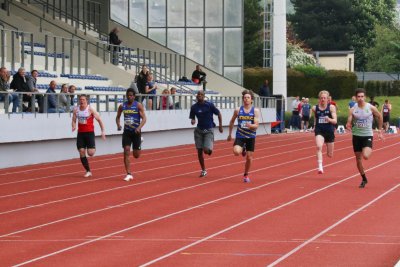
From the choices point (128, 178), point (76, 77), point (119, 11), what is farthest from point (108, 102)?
point (119, 11)

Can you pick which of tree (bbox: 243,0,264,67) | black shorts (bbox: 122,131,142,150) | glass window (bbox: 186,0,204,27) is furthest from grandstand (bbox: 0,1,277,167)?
tree (bbox: 243,0,264,67)

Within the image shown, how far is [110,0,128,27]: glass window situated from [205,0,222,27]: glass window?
153 inches

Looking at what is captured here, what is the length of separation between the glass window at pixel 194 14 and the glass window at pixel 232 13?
1148 millimetres

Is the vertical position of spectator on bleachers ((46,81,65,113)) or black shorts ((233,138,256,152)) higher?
spectator on bleachers ((46,81,65,113))

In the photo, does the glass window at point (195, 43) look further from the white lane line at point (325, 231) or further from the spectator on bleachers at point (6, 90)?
the white lane line at point (325, 231)

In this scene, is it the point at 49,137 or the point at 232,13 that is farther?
the point at 232,13

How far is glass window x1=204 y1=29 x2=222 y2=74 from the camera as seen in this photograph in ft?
198

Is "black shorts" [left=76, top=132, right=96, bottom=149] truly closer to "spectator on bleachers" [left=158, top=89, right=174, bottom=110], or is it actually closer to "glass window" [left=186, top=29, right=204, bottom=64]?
"spectator on bleachers" [left=158, top=89, right=174, bottom=110]

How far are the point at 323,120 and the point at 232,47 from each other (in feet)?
112

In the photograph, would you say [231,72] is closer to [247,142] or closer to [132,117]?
[132,117]

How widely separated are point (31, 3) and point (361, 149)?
102 feet

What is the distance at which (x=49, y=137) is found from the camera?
32188mm

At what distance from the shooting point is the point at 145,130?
129 feet

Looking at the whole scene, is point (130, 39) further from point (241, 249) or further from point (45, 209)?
point (241, 249)
